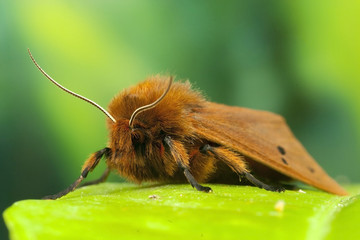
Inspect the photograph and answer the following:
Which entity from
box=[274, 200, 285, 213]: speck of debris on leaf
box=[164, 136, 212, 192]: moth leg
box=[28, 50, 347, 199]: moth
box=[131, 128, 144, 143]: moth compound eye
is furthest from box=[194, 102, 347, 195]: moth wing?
box=[274, 200, 285, 213]: speck of debris on leaf

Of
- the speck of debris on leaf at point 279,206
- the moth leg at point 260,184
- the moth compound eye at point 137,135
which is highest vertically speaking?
the moth compound eye at point 137,135

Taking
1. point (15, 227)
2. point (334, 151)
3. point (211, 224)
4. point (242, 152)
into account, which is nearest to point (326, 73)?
point (334, 151)

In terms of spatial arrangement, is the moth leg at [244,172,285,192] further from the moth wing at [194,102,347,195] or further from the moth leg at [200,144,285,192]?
the moth wing at [194,102,347,195]

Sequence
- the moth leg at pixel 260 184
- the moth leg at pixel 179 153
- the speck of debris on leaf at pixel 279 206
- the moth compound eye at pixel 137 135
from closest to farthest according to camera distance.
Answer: the speck of debris on leaf at pixel 279 206, the moth leg at pixel 260 184, the moth leg at pixel 179 153, the moth compound eye at pixel 137 135

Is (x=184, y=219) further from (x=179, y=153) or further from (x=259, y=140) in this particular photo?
(x=259, y=140)

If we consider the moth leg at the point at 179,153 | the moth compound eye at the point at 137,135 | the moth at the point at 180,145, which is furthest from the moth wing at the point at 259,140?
the moth compound eye at the point at 137,135

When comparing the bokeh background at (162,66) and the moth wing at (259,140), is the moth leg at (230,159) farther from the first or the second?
the bokeh background at (162,66)

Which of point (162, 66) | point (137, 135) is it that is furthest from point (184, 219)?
point (162, 66)
